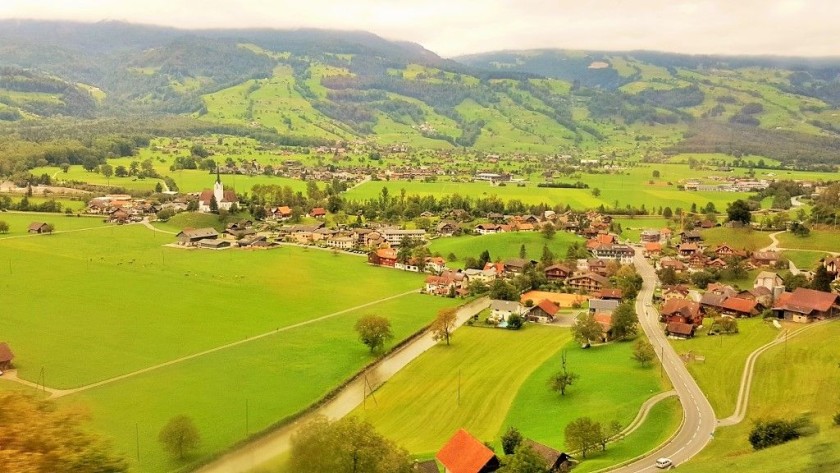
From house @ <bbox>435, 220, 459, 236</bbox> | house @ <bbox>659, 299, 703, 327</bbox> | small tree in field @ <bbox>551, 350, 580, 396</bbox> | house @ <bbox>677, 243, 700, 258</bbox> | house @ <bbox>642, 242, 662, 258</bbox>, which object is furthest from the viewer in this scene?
house @ <bbox>435, 220, 459, 236</bbox>

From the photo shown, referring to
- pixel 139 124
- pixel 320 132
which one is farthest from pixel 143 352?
pixel 320 132

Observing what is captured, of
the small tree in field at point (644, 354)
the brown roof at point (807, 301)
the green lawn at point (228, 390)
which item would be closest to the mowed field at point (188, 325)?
the green lawn at point (228, 390)

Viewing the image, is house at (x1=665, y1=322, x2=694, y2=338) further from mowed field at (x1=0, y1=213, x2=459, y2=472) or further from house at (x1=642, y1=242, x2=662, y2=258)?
house at (x1=642, y1=242, x2=662, y2=258)

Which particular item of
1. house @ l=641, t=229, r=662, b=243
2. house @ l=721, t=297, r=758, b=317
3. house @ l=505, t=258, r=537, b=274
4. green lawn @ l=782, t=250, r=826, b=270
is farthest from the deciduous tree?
house @ l=641, t=229, r=662, b=243

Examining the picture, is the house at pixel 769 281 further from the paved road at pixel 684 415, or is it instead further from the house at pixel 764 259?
the paved road at pixel 684 415

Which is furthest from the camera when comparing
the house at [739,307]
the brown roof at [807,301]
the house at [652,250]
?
the house at [652,250]

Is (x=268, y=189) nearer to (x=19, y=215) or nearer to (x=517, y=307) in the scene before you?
(x=19, y=215)
